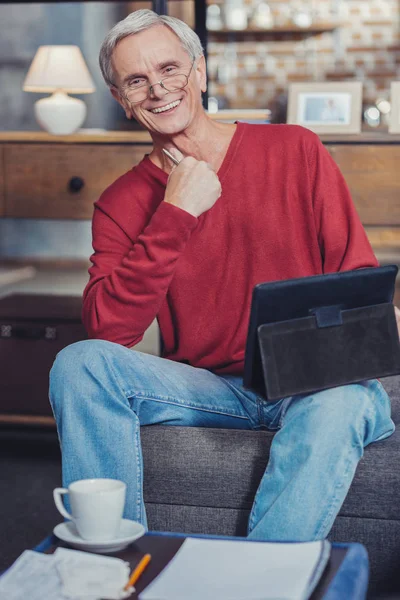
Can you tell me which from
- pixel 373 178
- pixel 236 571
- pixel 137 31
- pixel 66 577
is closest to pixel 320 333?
pixel 236 571

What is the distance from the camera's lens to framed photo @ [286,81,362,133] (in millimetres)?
2721

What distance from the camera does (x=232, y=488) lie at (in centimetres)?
Result: 158

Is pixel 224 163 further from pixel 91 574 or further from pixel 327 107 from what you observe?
pixel 327 107

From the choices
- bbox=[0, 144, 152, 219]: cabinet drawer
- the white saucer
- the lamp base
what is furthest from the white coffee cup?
the lamp base

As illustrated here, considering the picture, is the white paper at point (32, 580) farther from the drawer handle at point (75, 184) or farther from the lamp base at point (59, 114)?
the lamp base at point (59, 114)

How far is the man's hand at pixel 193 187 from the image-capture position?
1.59 meters

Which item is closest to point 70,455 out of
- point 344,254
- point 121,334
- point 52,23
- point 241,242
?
point 121,334

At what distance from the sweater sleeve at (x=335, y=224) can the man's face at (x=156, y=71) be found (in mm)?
290

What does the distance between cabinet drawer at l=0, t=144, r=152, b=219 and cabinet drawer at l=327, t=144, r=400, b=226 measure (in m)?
0.65

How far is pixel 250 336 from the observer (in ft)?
4.38

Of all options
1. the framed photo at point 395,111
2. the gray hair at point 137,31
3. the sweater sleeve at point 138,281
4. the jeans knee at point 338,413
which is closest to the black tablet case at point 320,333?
the jeans knee at point 338,413

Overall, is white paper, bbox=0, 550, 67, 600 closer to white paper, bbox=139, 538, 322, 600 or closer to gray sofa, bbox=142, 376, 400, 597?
white paper, bbox=139, 538, 322, 600

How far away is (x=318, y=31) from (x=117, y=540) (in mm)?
4758

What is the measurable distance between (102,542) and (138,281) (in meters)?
0.64
